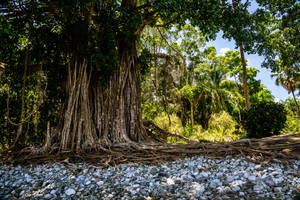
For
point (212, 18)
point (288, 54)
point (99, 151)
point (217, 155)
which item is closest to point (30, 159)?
point (99, 151)

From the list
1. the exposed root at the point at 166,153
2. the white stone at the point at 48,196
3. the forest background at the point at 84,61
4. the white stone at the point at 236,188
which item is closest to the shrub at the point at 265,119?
the forest background at the point at 84,61

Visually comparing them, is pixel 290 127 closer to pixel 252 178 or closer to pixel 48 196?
pixel 252 178

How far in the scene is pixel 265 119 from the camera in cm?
529

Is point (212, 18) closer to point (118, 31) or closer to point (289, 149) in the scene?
point (118, 31)

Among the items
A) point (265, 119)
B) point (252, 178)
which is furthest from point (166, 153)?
point (265, 119)

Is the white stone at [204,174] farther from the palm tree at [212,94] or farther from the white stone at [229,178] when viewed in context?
the palm tree at [212,94]

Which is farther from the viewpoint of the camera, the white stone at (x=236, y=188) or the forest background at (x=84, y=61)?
the forest background at (x=84, y=61)

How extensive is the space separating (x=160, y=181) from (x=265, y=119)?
4708mm

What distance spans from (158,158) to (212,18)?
8.26 feet

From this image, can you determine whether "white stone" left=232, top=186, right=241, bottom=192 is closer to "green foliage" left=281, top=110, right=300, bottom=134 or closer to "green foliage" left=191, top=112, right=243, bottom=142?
"green foliage" left=281, top=110, right=300, bottom=134

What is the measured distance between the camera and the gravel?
5.14ft

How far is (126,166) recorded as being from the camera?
101 inches

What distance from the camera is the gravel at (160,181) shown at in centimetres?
157

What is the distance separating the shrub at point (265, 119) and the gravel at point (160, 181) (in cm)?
339
